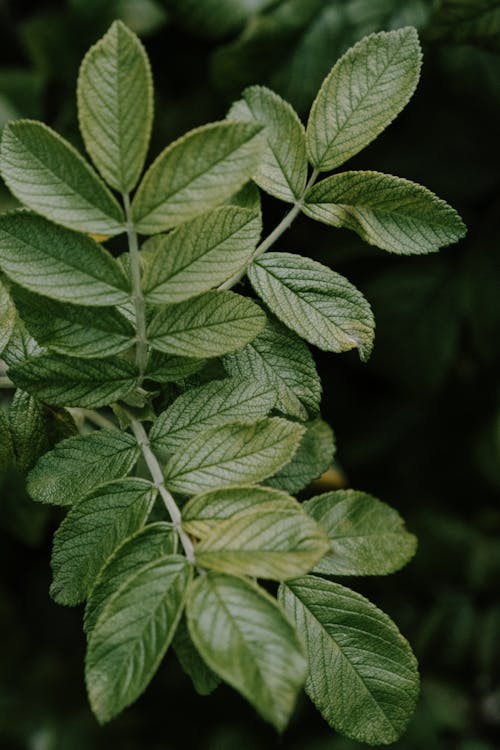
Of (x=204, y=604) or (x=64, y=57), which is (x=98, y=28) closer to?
(x=64, y=57)

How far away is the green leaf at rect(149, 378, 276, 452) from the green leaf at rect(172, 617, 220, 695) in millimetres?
196

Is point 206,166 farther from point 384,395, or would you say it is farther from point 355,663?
point 384,395

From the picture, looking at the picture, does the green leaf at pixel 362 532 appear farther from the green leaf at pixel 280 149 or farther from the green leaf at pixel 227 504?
the green leaf at pixel 280 149

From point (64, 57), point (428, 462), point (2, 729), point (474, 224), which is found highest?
point (64, 57)

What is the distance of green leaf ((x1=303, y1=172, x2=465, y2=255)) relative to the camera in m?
0.84

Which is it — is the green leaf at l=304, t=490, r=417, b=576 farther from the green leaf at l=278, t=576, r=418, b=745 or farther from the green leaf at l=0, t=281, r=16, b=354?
the green leaf at l=0, t=281, r=16, b=354

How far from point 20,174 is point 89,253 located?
0.09 meters

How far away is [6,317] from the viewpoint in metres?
0.83

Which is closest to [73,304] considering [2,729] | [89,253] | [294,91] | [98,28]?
[89,253]

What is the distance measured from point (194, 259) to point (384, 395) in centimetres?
155

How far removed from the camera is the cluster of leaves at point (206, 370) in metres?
0.65

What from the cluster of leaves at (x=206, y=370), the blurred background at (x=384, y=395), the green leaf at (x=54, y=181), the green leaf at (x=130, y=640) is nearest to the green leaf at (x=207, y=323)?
the cluster of leaves at (x=206, y=370)

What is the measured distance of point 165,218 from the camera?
2.29ft

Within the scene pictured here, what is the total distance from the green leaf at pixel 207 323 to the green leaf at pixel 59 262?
0.19ft
